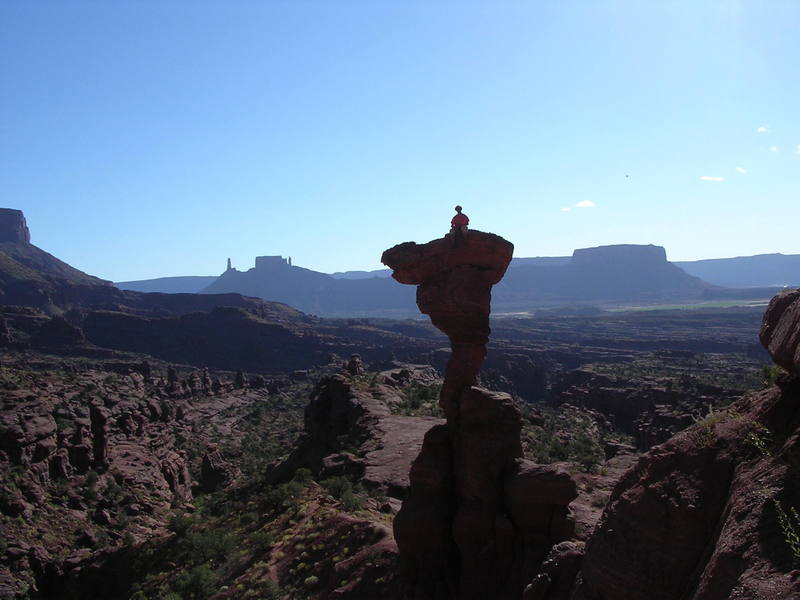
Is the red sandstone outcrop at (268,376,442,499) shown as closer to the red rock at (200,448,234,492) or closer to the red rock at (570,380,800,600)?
the red rock at (200,448,234,492)

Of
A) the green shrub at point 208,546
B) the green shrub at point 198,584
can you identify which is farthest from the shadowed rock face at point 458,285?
the green shrub at point 208,546

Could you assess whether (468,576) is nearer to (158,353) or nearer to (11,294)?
(158,353)

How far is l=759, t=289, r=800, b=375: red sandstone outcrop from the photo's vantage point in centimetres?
666

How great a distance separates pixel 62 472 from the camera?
32.7 m

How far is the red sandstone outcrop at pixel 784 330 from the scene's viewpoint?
6.66 m

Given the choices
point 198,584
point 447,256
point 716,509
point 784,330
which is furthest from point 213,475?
point 784,330

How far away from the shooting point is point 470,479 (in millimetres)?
14602

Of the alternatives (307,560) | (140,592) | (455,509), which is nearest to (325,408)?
(140,592)

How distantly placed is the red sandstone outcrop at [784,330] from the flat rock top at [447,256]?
807cm

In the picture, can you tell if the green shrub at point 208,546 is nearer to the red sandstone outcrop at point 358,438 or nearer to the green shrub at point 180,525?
the green shrub at point 180,525

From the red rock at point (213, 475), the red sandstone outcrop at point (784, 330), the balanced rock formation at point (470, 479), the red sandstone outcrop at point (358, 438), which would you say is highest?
the red sandstone outcrop at point (784, 330)

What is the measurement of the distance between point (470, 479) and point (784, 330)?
355 inches

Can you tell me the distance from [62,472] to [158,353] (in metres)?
94.9

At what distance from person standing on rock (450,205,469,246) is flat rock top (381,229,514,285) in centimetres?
13
